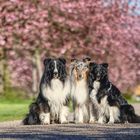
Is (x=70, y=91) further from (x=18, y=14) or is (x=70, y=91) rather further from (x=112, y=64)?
(x=112, y=64)

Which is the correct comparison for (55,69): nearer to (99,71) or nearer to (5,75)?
(99,71)

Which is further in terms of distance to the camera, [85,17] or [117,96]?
[85,17]

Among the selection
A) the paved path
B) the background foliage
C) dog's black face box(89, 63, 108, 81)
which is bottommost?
the paved path

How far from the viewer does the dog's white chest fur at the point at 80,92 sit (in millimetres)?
18594

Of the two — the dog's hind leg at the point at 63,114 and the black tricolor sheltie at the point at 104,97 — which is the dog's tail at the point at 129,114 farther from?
the dog's hind leg at the point at 63,114

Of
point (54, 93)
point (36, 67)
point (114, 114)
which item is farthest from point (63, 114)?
point (36, 67)

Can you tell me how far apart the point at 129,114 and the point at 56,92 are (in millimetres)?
1894

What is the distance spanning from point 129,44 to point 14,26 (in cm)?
984

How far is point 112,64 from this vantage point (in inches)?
2068

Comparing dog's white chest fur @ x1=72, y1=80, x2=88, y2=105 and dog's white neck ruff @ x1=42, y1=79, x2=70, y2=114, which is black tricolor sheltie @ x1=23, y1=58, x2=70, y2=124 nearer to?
dog's white neck ruff @ x1=42, y1=79, x2=70, y2=114

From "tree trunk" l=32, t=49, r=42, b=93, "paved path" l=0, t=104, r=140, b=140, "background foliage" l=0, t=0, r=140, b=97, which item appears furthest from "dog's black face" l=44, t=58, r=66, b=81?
"tree trunk" l=32, t=49, r=42, b=93

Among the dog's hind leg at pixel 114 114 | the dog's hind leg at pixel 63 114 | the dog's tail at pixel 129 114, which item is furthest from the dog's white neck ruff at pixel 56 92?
the dog's tail at pixel 129 114

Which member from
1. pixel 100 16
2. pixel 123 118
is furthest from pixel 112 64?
pixel 123 118

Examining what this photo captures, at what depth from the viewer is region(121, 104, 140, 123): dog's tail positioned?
18.6m
